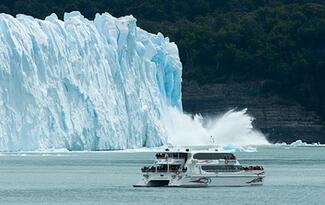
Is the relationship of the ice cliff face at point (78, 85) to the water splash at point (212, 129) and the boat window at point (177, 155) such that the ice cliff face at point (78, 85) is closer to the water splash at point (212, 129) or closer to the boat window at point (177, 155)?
the water splash at point (212, 129)

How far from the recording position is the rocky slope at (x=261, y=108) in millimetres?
104312

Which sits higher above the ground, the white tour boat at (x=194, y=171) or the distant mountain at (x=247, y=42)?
the distant mountain at (x=247, y=42)

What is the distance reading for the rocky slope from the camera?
342 ft

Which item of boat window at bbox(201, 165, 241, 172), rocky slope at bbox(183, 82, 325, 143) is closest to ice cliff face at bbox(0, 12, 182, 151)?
boat window at bbox(201, 165, 241, 172)

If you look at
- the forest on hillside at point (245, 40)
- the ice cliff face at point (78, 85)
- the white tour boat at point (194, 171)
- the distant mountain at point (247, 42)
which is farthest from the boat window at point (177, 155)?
the forest on hillside at point (245, 40)

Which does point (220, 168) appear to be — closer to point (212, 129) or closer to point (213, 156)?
point (213, 156)

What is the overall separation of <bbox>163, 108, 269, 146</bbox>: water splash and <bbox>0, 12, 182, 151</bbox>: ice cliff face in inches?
74.8

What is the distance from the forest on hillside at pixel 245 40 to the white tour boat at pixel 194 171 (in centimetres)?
5515

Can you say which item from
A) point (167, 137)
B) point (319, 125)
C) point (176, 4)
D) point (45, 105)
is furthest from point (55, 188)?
point (176, 4)

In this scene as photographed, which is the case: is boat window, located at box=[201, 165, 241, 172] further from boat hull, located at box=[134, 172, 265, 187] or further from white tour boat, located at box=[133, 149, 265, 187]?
boat hull, located at box=[134, 172, 265, 187]

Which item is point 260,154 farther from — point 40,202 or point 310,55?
point 40,202

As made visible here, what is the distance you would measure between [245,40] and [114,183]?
58654 mm

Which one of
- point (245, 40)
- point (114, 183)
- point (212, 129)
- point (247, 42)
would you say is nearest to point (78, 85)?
point (114, 183)

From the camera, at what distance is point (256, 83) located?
10831cm
